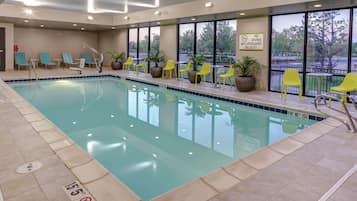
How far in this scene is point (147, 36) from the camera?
1327 centimetres

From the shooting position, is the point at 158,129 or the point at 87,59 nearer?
the point at 158,129

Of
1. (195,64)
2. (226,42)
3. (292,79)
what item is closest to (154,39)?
(195,64)

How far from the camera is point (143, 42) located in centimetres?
1356

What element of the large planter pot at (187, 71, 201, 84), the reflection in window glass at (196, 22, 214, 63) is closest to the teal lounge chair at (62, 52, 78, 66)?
the reflection in window glass at (196, 22, 214, 63)

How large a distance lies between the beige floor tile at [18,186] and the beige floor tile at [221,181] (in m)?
1.56

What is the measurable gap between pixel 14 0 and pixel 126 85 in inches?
170

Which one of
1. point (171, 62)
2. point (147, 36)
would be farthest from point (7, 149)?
point (147, 36)

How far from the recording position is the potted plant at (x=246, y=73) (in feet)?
26.9

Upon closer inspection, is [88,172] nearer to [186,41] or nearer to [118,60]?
[186,41]

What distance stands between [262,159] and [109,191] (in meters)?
1.76

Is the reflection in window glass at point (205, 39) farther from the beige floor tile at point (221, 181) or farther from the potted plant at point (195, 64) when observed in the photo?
the beige floor tile at point (221, 181)

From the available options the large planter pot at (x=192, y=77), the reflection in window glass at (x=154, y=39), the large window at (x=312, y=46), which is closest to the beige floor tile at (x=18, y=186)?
the large window at (x=312, y=46)

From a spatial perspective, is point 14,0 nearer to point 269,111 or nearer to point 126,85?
point 126,85

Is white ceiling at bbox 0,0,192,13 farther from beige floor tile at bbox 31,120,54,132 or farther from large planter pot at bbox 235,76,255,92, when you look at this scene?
beige floor tile at bbox 31,120,54,132
